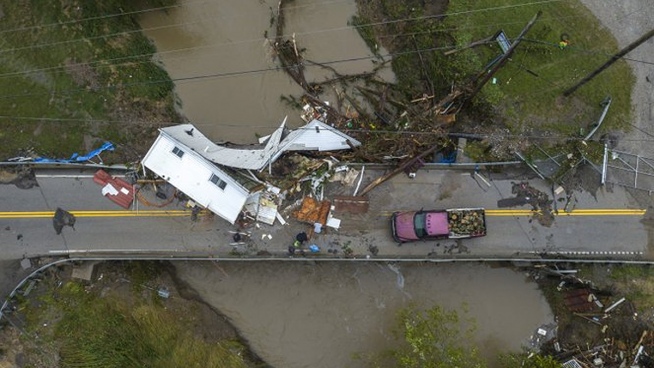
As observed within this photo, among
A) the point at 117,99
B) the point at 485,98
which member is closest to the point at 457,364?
the point at 485,98

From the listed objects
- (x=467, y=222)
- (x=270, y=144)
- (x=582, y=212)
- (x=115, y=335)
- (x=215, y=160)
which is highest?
(x=582, y=212)

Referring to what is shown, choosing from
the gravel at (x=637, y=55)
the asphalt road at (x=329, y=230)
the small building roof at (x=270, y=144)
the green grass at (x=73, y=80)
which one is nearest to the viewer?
the asphalt road at (x=329, y=230)

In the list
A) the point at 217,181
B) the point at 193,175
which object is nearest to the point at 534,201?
the point at 217,181

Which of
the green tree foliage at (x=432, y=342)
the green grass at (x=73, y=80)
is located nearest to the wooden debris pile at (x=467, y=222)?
the green tree foliage at (x=432, y=342)

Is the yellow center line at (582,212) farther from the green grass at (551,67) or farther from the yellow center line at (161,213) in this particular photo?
the green grass at (551,67)

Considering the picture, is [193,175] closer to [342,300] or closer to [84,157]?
[84,157]

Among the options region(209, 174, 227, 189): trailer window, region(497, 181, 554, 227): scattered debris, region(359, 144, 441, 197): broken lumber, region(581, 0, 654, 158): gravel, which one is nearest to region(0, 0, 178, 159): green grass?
region(209, 174, 227, 189): trailer window

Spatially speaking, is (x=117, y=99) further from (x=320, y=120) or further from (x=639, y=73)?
(x=639, y=73)
